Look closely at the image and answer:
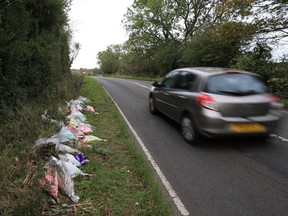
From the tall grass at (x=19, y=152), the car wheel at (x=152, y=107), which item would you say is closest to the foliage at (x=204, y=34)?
the car wheel at (x=152, y=107)

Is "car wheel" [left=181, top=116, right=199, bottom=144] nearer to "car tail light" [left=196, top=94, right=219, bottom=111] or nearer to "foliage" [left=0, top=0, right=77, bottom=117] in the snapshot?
"car tail light" [left=196, top=94, right=219, bottom=111]

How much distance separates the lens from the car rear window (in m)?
5.23

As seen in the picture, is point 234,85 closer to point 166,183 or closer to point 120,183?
point 166,183

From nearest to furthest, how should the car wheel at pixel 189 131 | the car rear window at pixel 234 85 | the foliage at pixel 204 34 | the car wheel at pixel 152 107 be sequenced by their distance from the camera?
the car rear window at pixel 234 85 < the car wheel at pixel 189 131 < the car wheel at pixel 152 107 < the foliage at pixel 204 34

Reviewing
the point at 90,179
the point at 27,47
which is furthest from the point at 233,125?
the point at 27,47

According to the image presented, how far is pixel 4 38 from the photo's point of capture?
550 centimetres

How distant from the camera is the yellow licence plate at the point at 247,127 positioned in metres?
5.05

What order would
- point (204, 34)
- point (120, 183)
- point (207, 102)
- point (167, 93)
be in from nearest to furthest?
1. point (120, 183)
2. point (207, 102)
3. point (167, 93)
4. point (204, 34)

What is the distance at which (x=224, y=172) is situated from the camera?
4.38 m

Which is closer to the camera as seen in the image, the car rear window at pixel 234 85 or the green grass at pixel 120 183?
the green grass at pixel 120 183

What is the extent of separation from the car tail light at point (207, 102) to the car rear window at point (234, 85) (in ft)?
0.64

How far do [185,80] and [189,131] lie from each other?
4.70 ft

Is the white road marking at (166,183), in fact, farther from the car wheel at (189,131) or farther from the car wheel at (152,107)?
the car wheel at (152,107)

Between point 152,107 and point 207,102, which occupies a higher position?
point 207,102
